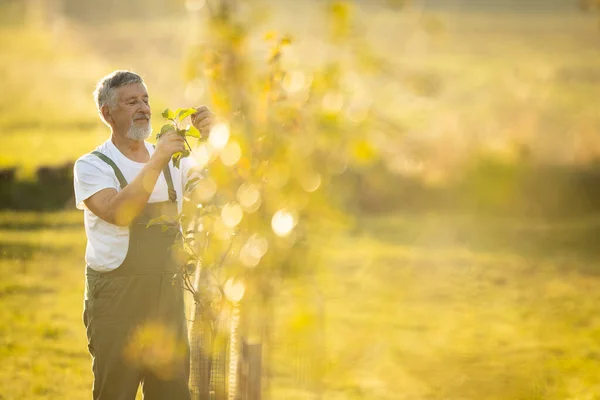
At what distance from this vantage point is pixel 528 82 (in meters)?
Result: 34.8

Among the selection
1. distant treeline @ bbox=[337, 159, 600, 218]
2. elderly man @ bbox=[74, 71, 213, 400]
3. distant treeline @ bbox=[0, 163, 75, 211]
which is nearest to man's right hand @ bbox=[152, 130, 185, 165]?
elderly man @ bbox=[74, 71, 213, 400]

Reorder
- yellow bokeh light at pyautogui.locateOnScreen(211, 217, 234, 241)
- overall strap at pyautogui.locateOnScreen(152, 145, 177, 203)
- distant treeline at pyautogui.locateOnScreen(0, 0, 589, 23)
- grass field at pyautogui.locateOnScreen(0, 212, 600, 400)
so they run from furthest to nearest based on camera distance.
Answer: distant treeline at pyautogui.locateOnScreen(0, 0, 589, 23), grass field at pyautogui.locateOnScreen(0, 212, 600, 400), overall strap at pyautogui.locateOnScreen(152, 145, 177, 203), yellow bokeh light at pyautogui.locateOnScreen(211, 217, 234, 241)

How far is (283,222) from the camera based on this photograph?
2.59 m

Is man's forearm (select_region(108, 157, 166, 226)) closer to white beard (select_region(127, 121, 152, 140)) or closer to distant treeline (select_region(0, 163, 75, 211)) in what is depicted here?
white beard (select_region(127, 121, 152, 140))

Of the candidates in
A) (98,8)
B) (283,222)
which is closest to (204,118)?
(283,222)

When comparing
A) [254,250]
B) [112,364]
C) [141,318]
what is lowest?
[112,364]

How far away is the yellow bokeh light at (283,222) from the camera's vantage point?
2.55m

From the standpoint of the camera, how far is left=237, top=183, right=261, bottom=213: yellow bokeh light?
107 inches

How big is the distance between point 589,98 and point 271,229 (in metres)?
32.2

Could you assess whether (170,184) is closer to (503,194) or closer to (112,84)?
(112,84)

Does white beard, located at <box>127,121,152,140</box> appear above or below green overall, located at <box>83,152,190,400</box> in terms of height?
above

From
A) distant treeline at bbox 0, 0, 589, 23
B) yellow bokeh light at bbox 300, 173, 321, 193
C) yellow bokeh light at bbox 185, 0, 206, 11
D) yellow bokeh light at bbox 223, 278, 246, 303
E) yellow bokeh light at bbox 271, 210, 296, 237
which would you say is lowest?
yellow bokeh light at bbox 223, 278, 246, 303

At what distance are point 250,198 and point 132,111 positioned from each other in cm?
145

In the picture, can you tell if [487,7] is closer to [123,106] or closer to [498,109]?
[498,109]
